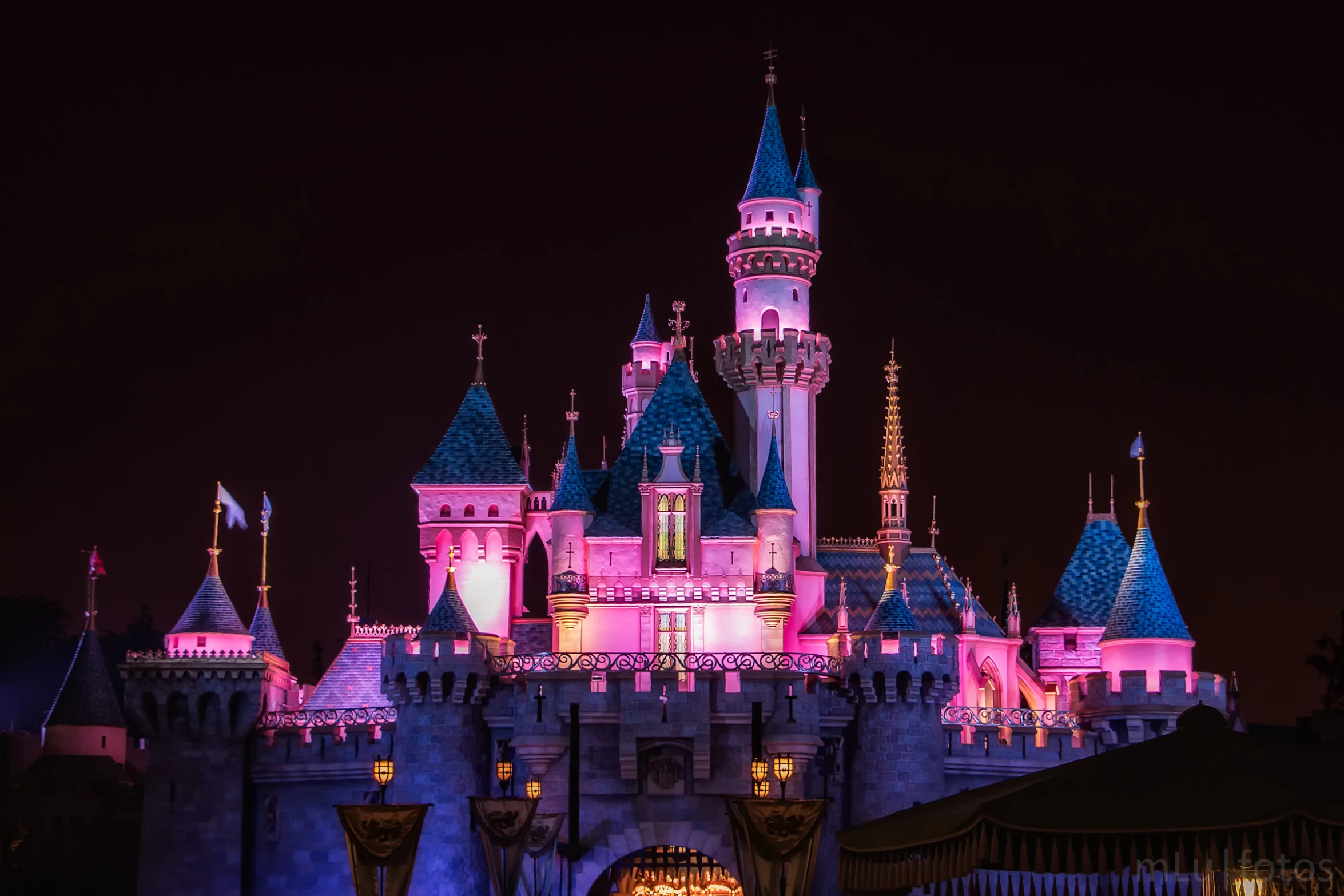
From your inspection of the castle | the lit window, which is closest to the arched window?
the castle

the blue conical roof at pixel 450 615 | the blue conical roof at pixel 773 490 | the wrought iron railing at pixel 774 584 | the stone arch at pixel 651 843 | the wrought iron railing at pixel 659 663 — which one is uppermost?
the blue conical roof at pixel 773 490

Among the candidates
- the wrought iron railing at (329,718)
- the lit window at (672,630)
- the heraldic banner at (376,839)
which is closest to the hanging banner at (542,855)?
the heraldic banner at (376,839)

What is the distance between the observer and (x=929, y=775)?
45.9m

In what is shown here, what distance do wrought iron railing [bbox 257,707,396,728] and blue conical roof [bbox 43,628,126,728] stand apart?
503 inches

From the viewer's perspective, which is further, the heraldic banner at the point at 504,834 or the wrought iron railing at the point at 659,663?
the wrought iron railing at the point at 659,663

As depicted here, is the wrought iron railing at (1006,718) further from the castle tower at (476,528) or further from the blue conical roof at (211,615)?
the blue conical roof at (211,615)

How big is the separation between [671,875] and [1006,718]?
857 centimetres

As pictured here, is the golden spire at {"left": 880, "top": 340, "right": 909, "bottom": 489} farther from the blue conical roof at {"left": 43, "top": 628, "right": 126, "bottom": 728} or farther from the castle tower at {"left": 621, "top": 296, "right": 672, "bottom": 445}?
the blue conical roof at {"left": 43, "top": 628, "right": 126, "bottom": 728}

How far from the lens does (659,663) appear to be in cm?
4709

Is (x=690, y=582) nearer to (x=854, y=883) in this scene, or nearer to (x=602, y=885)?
(x=602, y=885)

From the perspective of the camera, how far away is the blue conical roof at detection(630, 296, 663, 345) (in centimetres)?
6438

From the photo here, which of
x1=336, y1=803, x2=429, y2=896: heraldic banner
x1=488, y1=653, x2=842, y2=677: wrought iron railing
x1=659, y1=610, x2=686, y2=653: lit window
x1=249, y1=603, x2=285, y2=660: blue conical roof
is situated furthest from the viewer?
x1=249, y1=603, x2=285, y2=660: blue conical roof

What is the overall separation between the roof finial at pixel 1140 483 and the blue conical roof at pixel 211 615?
22.8 meters

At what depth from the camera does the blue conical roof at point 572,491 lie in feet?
174
